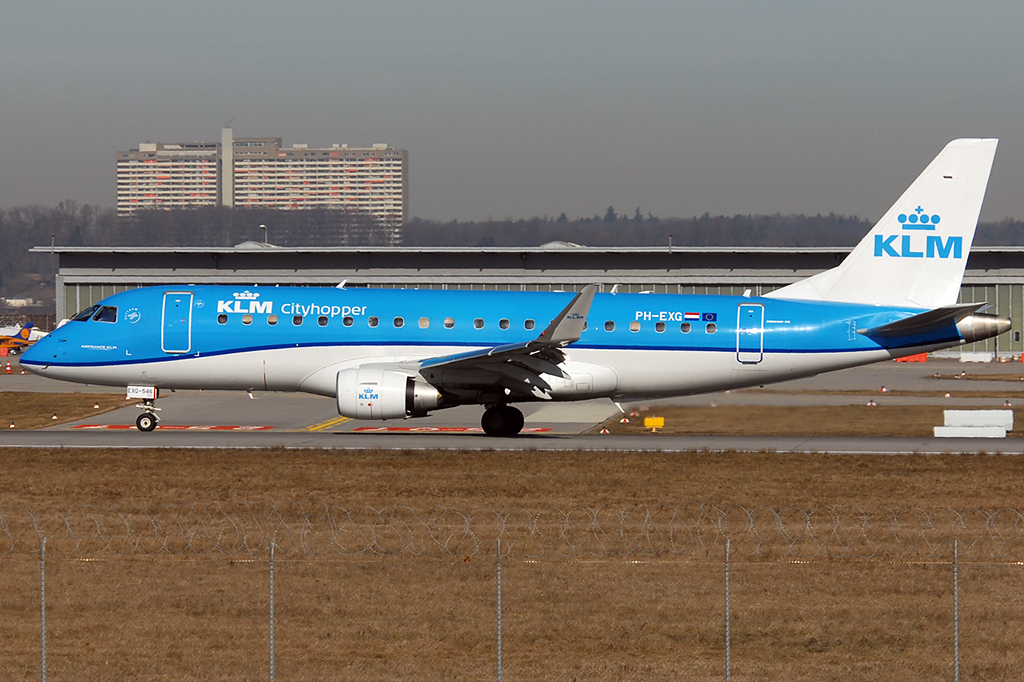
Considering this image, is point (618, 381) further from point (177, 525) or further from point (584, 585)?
point (584, 585)

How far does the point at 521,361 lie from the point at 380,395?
403 centimetres

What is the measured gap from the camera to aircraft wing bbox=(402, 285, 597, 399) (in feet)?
108

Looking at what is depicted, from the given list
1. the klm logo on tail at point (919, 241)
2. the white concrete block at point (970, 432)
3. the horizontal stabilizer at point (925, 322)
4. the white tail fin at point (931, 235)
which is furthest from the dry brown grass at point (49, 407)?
the white concrete block at point (970, 432)

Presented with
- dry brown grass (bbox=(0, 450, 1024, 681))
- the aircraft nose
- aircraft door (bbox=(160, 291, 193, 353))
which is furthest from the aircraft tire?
dry brown grass (bbox=(0, 450, 1024, 681))

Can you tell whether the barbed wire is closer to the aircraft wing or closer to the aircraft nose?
the aircraft wing

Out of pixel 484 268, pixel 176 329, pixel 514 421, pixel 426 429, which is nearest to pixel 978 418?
pixel 514 421

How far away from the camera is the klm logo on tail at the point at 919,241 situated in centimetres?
3581

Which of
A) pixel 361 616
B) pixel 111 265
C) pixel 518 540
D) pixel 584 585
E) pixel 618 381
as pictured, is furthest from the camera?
pixel 111 265

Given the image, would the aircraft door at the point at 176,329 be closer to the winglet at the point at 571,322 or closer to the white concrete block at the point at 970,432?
the winglet at the point at 571,322

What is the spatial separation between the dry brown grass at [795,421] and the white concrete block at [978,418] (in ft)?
2.46

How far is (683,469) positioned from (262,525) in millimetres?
11135

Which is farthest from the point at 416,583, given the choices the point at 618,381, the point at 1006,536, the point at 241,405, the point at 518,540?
the point at 241,405

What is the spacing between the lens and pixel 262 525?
22547mm

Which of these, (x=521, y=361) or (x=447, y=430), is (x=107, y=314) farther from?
(x=521, y=361)
